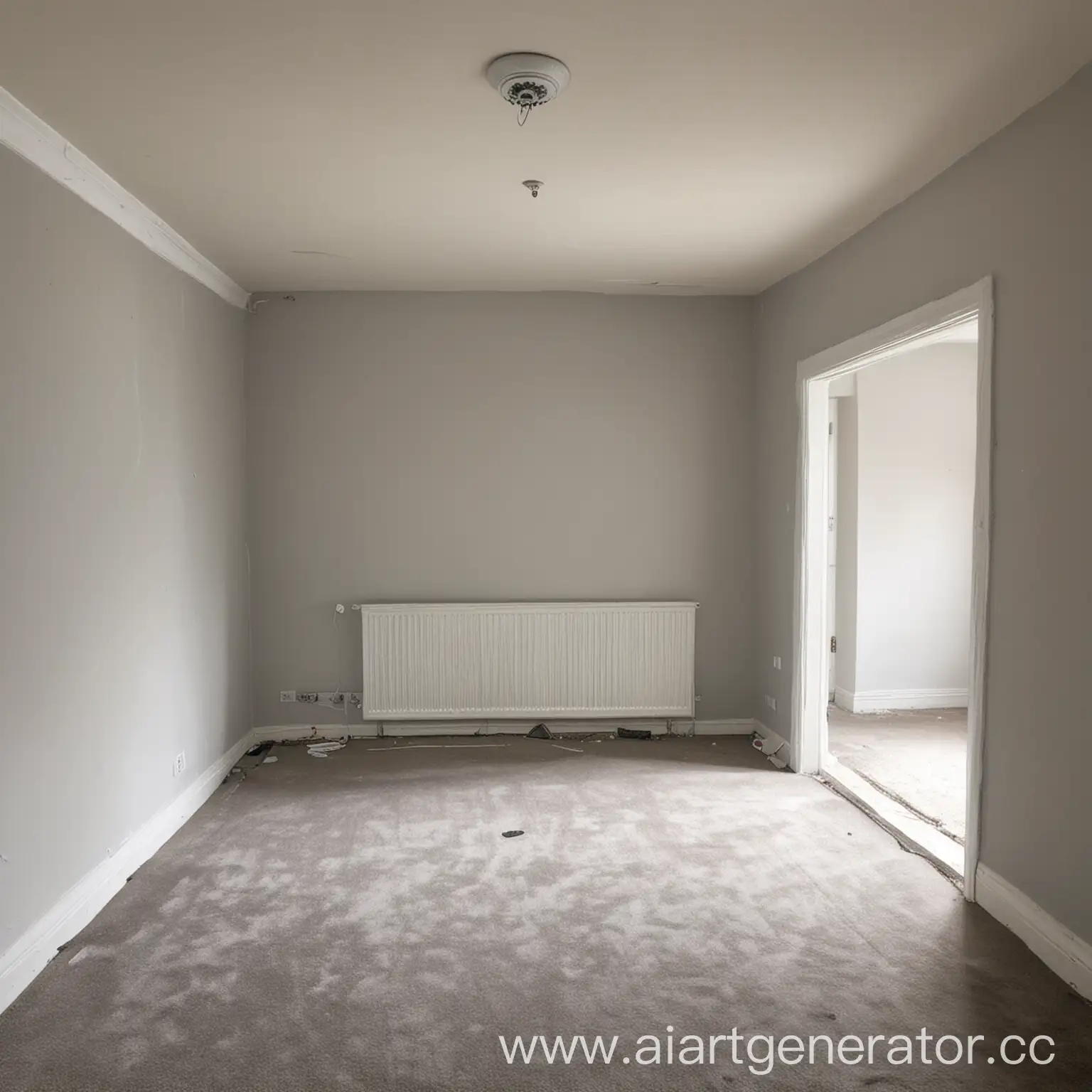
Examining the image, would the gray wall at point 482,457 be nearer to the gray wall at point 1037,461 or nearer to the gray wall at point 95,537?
the gray wall at point 95,537

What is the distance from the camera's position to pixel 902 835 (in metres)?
3.67

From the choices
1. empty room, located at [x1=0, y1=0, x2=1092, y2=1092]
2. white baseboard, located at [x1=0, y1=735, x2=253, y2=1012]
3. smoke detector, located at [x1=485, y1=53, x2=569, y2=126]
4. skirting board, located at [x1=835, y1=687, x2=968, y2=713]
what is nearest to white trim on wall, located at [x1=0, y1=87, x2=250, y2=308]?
empty room, located at [x1=0, y1=0, x2=1092, y2=1092]

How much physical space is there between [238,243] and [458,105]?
70.9 inches

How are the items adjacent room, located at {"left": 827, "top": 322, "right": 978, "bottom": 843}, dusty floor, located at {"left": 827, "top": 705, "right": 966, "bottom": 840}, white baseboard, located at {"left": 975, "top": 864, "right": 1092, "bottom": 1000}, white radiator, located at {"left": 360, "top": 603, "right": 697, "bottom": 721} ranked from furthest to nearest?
adjacent room, located at {"left": 827, "top": 322, "right": 978, "bottom": 843} < white radiator, located at {"left": 360, "top": 603, "right": 697, "bottom": 721} < dusty floor, located at {"left": 827, "top": 705, "right": 966, "bottom": 840} < white baseboard, located at {"left": 975, "top": 864, "right": 1092, "bottom": 1000}

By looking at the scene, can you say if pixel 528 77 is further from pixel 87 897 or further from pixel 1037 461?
pixel 87 897

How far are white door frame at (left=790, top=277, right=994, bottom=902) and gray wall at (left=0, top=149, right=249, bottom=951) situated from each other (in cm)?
304

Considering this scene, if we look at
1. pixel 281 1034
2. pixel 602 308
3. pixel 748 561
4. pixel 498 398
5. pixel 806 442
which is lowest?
pixel 281 1034

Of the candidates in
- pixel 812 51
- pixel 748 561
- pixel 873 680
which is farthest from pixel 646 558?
pixel 812 51

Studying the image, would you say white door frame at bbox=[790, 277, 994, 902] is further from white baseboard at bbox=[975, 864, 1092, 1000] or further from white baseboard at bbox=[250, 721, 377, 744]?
white baseboard at bbox=[250, 721, 377, 744]

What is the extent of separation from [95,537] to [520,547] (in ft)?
8.31

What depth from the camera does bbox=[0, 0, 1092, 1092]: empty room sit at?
2.29m

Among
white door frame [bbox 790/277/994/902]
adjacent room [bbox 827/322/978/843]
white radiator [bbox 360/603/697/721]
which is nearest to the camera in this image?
white door frame [bbox 790/277/994/902]

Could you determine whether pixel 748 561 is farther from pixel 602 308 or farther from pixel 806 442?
pixel 602 308

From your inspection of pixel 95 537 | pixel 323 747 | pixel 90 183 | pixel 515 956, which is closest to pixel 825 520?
pixel 515 956
